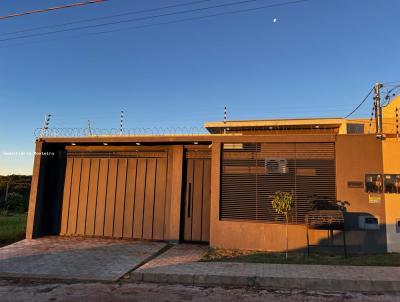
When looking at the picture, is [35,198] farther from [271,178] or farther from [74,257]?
[271,178]

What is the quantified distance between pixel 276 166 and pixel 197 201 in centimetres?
274

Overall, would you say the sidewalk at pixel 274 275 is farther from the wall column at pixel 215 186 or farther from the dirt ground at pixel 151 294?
the wall column at pixel 215 186

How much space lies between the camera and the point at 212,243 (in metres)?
10.1

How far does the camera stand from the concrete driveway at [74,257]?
24.2ft

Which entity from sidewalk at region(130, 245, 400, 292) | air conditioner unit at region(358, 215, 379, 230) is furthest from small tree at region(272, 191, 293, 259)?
air conditioner unit at region(358, 215, 379, 230)

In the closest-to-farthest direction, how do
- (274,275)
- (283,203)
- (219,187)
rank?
(274,275) < (283,203) < (219,187)

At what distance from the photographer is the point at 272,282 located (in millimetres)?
6695

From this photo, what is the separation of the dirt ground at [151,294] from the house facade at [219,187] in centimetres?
321

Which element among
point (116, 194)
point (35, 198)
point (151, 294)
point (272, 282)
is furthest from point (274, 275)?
point (35, 198)

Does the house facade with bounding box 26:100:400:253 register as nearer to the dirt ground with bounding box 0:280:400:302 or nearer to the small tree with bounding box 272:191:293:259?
the small tree with bounding box 272:191:293:259

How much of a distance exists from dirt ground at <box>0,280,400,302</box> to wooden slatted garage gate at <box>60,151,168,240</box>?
14.9ft

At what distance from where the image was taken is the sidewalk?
6434 mm

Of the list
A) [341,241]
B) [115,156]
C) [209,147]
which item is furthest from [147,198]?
[341,241]

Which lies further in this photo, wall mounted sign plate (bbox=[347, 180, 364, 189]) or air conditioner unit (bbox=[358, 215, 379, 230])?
wall mounted sign plate (bbox=[347, 180, 364, 189])
